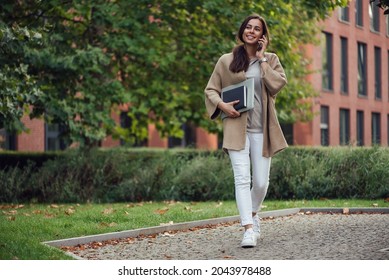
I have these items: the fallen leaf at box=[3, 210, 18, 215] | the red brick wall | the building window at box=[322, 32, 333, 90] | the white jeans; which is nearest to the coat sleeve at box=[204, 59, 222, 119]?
the white jeans

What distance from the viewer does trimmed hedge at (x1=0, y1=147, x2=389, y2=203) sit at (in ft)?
46.6

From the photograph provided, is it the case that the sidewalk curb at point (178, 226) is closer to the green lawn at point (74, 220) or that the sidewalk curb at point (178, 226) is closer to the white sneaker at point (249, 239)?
the green lawn at point (74, 220)

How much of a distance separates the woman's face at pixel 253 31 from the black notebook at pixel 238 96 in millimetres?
461

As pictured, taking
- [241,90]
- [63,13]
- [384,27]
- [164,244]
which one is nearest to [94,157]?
[63,13]

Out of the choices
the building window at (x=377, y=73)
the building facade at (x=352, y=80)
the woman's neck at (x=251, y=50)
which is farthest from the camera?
the building window at (x=377, y=73)

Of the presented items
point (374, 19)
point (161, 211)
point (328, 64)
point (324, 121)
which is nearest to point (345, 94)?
point (328, 64)

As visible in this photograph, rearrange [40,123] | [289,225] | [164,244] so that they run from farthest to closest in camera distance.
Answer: [40,123], [289,225], [164,244]

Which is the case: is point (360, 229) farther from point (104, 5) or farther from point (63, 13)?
point (63, 13)

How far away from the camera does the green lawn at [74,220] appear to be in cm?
750

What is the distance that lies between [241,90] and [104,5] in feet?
30.6

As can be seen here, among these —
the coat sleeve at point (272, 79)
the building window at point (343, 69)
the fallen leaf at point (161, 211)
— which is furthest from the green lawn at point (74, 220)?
the building window at point (343, 69)

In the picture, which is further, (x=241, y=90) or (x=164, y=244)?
(x=164, y=244)

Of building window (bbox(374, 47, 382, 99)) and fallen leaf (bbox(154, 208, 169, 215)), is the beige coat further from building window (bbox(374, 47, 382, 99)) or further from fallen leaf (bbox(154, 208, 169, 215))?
building window (bbox(374, 47, 382, 99))

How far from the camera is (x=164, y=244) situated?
826 centimetres
